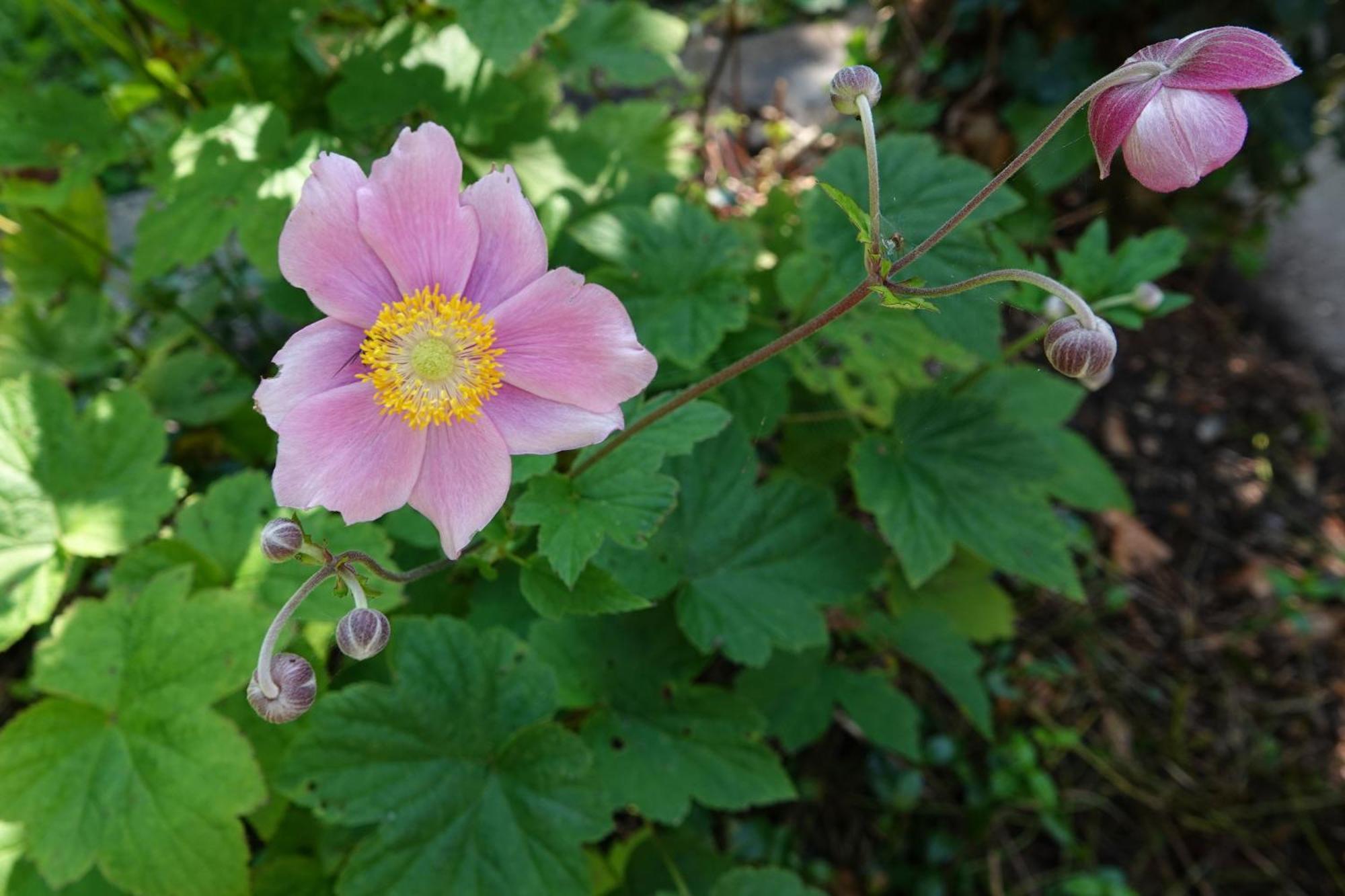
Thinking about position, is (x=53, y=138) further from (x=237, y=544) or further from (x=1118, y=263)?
(x=1118, y=263)

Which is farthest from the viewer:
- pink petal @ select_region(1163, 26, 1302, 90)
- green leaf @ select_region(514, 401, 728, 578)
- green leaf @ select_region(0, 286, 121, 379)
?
green leaf @ select_region(0, 286, 121, 379)

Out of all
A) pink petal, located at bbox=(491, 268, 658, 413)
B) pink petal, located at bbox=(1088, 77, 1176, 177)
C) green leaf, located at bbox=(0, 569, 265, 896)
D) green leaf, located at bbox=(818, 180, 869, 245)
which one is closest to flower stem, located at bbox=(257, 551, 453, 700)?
pink petal, located at bbox=(491, 268, 658, 413)

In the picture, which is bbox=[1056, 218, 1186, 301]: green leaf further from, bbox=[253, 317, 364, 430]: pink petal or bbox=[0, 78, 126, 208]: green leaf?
bbox=[0, 78, 126, 208]: green leaf

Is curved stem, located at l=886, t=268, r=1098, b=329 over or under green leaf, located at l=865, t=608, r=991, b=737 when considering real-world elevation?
over

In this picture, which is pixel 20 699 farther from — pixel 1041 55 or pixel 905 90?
pixel 1041 55

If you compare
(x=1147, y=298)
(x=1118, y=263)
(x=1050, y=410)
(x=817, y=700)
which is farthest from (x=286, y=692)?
(x=1050, y=410)

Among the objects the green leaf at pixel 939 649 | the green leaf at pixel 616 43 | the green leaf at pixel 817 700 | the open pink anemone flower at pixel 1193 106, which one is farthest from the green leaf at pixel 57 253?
the open pink anemone flower at pixel 1193 106

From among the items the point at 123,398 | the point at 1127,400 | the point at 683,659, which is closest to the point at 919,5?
the point at 1127,400
